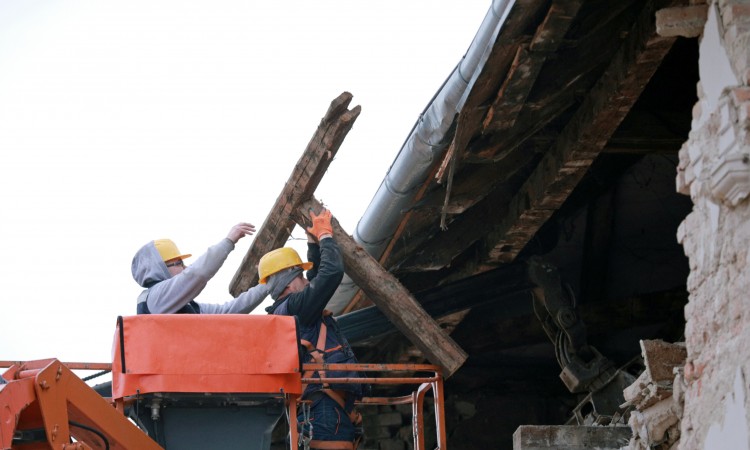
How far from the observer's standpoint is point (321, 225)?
23.7ft

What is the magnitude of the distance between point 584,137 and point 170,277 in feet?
8.60

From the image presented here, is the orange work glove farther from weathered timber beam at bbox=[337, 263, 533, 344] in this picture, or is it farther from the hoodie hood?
weathered timber beam at bbox=[337, 263, 533, 344]

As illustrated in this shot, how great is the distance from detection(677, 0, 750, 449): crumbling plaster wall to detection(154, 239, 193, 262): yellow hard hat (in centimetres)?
355

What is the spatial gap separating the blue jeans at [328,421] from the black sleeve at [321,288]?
19.1 inches

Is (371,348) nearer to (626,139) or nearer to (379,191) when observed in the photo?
(379,191)

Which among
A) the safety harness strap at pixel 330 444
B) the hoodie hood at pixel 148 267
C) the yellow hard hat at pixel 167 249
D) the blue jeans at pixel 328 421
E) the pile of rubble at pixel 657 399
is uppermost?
the yellow hard hat at pixel 167 249

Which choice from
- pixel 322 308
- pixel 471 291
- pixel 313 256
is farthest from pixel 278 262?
pixel 471 291

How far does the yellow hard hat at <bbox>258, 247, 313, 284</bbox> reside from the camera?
24.2 ft

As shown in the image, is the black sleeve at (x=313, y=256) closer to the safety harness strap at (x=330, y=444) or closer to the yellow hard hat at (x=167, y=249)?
the yellow hard hat at (x=167, y=249)

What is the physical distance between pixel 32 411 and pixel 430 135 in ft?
9.00

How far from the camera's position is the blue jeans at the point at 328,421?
22.4 feet

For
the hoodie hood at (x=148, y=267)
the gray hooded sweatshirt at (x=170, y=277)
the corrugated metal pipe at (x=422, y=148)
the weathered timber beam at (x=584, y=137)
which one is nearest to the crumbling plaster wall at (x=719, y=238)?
the weathered timber beam at (x=584, y=137)

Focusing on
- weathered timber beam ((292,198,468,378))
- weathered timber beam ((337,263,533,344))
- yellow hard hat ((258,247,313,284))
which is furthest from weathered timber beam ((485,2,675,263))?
yellow hard hat ((258,247,313,284))

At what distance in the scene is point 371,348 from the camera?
955 cm
